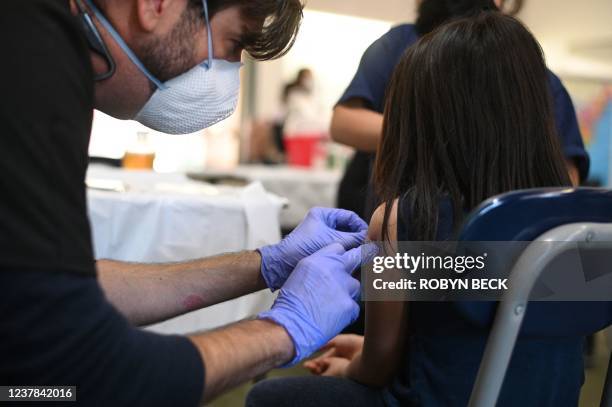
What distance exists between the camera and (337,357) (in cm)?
114

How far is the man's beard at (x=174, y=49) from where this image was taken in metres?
0.78

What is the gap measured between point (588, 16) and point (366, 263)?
131 cm

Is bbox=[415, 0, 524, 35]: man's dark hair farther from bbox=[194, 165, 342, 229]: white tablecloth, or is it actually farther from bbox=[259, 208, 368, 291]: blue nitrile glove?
bbox=[194, 165, 342, 229]: white tablecloth

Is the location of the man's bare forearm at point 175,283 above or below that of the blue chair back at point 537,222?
below

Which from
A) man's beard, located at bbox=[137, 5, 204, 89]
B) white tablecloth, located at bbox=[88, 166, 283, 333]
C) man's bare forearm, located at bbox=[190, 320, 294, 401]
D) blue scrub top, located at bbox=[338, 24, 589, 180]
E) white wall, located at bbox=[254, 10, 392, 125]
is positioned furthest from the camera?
white wall, located at bbox=[254, 10, 392, 125]

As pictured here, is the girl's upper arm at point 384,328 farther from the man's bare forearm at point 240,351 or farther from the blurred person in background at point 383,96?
the blurred person in background at point 383,96

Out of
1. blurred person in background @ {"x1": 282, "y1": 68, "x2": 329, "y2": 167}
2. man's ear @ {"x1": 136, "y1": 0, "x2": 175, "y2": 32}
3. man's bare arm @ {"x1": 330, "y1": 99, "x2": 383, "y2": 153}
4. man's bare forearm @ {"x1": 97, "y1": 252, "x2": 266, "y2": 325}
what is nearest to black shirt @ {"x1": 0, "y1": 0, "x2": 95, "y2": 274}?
man's ear @ {"x1": 136, "y1": 0, "x2": 175, "y2": 32}

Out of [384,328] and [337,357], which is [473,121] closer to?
[384,328]

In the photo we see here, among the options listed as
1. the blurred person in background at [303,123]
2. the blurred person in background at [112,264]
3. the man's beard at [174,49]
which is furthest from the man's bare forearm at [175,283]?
the blurred person in background at [303,123]

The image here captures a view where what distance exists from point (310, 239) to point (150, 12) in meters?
0.39

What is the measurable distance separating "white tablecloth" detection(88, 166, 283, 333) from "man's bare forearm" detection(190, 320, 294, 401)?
0.87 metres

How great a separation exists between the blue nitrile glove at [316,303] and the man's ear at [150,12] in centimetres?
32

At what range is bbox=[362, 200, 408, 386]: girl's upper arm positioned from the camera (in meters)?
0.86

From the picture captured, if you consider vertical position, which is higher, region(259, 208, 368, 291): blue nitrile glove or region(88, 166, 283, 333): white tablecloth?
region(259, 208, 368, 291): blue nitrile glove
